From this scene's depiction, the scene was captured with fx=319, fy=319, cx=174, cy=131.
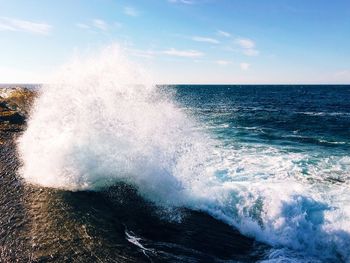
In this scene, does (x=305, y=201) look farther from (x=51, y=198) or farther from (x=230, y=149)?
(x=230, y=149)

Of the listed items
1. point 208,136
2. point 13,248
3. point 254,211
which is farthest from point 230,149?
point 13,248

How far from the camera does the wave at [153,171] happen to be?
32.4 feet

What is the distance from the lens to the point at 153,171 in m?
11.6

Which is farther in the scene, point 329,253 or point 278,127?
point 278,127

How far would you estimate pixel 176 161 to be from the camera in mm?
12727

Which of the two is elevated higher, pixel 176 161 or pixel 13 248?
pixel 176 161

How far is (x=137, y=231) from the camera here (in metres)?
8.84

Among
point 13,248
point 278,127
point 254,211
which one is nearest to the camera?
point 13,248

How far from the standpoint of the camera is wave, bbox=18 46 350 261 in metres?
9.89

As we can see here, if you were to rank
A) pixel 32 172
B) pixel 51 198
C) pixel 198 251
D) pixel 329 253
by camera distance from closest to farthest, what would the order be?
pixel 198 251, pixel 329 253, pixel 51 198, pixel 32 172

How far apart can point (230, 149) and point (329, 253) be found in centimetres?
1267

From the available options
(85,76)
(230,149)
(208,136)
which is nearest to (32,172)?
(85,76)

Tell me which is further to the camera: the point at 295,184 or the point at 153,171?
the point at 295,184

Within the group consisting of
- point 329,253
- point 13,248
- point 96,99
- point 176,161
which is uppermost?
point 96,99
